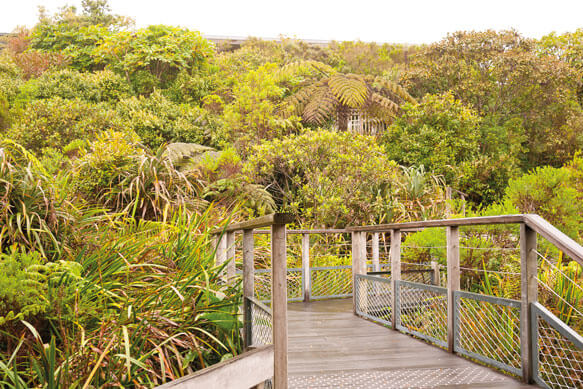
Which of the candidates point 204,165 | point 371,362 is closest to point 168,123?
point 204,165

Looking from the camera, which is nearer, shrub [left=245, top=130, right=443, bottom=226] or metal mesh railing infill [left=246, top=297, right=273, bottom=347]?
metal mesh railing infill [left=246, top=297, right=273, bottom=347]

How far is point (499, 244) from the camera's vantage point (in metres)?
7.43

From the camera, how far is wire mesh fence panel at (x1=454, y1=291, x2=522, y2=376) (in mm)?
3453

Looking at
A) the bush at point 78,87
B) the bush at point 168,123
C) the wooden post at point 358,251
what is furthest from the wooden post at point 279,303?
the bush at point 78,87

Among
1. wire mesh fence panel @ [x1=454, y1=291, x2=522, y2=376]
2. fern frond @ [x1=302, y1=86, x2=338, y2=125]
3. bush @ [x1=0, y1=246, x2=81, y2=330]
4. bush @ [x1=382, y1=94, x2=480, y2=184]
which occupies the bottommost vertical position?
wire mesh fence panel @ [x1=454, y1=291, x2=522, y2=376]

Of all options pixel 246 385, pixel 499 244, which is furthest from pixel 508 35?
pixel 246 385

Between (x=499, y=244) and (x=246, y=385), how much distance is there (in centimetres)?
632

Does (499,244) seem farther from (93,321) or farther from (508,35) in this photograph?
(508,35)

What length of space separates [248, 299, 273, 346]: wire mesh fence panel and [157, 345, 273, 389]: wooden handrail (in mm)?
206

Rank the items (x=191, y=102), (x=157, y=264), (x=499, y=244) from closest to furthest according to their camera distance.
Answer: (x=157, y=264) → (x=499, y=244) → (x=191, y=102)

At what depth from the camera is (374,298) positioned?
19.3 feet

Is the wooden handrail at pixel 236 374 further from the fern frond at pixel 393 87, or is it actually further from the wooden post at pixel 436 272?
the fern frond at pixel 393 87

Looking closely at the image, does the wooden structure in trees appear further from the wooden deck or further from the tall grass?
the tall grass

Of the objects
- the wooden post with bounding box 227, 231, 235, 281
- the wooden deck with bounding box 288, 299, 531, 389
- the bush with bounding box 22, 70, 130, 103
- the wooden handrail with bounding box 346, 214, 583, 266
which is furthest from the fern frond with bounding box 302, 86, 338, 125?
the wooden post with bounding box 227, 231, 235, 281
